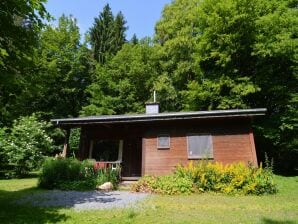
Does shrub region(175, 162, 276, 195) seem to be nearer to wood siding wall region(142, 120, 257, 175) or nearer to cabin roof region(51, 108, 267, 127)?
wood siding wall region(142, 120, 257, 175)

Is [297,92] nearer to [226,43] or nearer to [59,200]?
[226,43]

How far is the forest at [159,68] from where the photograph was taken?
10336mm

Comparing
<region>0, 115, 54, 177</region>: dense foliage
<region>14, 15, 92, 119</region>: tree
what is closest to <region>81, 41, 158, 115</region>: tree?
<region>14, 15, 92, 119</region>: tree

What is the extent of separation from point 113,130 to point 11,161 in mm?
6222

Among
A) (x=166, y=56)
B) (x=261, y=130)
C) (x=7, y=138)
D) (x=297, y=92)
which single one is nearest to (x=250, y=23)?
(x=297, y=92)

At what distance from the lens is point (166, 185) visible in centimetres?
1270

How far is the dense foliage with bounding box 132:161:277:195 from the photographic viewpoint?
1199 centimetres

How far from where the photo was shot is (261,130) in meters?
21.4

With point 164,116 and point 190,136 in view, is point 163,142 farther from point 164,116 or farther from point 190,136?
point 164,116

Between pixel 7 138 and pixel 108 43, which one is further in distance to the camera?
pixel 108 43

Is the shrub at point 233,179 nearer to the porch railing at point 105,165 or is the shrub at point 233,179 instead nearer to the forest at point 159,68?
the porch railing at point 105,165

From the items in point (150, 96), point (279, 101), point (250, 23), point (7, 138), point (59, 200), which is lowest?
point (59, 200)

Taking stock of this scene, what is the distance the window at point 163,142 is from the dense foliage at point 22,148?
25.6ft

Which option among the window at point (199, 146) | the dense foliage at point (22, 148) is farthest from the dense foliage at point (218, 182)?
the dense foliage at point (22, 148)
